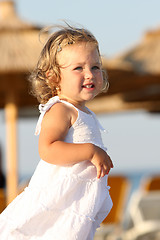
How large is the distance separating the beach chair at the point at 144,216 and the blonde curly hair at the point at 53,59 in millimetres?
4206

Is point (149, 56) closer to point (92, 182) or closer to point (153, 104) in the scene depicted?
point (153, 104)

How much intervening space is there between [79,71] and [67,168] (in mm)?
383

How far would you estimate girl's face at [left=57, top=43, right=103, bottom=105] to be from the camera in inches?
83.5

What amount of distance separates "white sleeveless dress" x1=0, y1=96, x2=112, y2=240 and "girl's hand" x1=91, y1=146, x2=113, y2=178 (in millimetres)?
53

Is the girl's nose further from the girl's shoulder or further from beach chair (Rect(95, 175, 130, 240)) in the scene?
beach chair (Rect(95, 175, 130, 240))

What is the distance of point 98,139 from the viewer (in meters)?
2.15

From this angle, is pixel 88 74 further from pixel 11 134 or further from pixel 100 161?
pixel 11 134

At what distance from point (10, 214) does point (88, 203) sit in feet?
1.00

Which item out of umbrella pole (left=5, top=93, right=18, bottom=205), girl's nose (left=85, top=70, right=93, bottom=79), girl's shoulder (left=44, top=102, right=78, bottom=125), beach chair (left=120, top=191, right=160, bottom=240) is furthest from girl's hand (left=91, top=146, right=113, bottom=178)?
umbrella pole (left=5, top=93, right=18, bottom=205)

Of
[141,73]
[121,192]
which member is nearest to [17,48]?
[141,73]

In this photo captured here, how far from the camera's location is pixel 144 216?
6523 millimetres

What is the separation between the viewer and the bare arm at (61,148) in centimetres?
201

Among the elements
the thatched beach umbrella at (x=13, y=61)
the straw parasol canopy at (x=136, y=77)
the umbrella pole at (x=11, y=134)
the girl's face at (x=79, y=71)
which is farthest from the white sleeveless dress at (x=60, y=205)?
the umbrella pole at (x=11, y=134)

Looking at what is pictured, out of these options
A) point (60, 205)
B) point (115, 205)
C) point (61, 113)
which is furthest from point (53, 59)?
point (115, 205)
